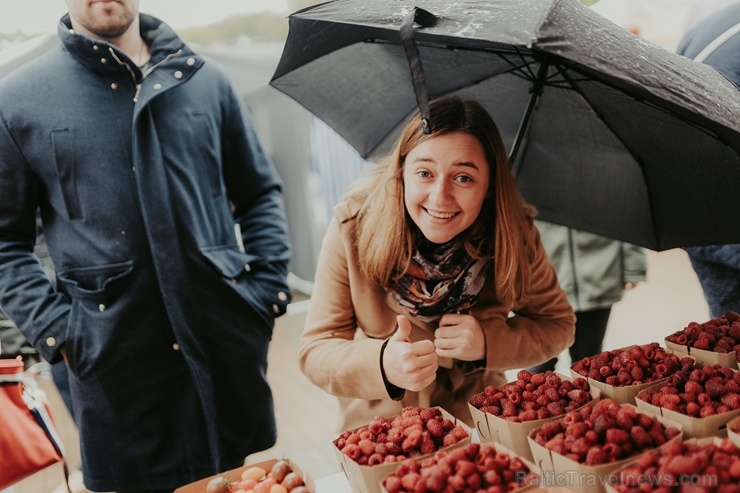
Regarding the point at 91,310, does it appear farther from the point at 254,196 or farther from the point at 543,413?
the point at 543,413

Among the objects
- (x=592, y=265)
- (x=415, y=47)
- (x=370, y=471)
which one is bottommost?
(x=592, y=265)

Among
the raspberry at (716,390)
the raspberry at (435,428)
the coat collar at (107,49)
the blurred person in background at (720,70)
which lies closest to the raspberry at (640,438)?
the raspberry at (716,390)

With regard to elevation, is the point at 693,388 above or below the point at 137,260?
above

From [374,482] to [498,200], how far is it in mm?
814

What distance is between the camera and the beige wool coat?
169cm

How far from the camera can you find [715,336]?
166 cm

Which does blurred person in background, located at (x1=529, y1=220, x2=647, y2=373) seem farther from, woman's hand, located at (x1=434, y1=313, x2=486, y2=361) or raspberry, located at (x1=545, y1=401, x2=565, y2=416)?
raspberry, located at (x1=545, y1=401, x2=565, y2=416)

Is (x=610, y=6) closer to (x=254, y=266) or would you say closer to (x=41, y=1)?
(x=254, y=266)

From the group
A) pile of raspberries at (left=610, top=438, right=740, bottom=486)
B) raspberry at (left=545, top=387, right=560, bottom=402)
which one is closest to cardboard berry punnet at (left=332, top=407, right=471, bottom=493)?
raspberry at (left=545, top=387, right=560, bottom=402)

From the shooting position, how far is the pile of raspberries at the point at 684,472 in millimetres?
1002

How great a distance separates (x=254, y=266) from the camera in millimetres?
2117

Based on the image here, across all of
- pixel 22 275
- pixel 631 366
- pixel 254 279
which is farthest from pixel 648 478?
pixel 22 275

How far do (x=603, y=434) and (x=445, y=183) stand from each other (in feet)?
2.19

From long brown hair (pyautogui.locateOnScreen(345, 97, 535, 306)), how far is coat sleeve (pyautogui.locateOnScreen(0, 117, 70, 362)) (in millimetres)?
931
